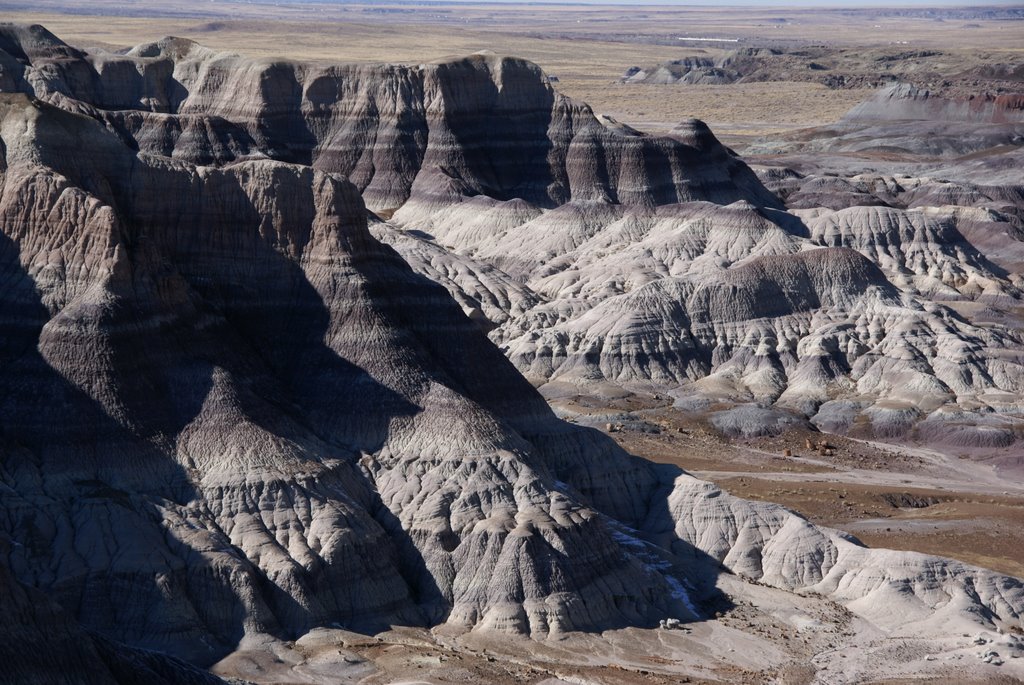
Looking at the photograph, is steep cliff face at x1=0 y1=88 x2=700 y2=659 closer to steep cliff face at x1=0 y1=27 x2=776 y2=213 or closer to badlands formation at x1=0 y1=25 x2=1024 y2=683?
badlands formation at x1=0 y1=25 x2=1024 y2=683

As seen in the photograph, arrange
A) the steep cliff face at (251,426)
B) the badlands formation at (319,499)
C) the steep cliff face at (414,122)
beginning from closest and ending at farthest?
the badlands formation at (319,499), the steep cliff face at (251,426), the steep cliff face at (414,122)

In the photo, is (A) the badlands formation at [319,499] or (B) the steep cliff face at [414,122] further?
(B) the steep cliff face at [414,122]

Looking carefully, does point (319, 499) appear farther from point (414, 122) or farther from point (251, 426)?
point (414, 122)

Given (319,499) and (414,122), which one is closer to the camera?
(319,499)

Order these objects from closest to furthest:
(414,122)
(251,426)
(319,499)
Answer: (319,499) → (251,426) → (414,122)

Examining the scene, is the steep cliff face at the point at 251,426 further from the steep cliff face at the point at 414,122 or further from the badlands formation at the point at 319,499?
the steep cliff face at the point at 414,122

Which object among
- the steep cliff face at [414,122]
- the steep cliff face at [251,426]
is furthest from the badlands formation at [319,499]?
the steep cliff face at [414,122]

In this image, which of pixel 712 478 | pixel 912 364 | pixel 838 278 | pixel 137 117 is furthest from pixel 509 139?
pixel 712 478

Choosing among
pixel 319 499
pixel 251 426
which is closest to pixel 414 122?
pixel 251 426

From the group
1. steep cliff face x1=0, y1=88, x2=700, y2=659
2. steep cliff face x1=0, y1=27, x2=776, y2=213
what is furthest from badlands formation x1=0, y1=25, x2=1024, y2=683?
steep cliff face x1=0, y1=27, x2=776, y2=213

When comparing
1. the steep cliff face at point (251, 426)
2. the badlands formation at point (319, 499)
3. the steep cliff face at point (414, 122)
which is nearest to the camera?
the badlands formation at point (319, 499)

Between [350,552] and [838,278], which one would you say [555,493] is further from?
[838,278]
